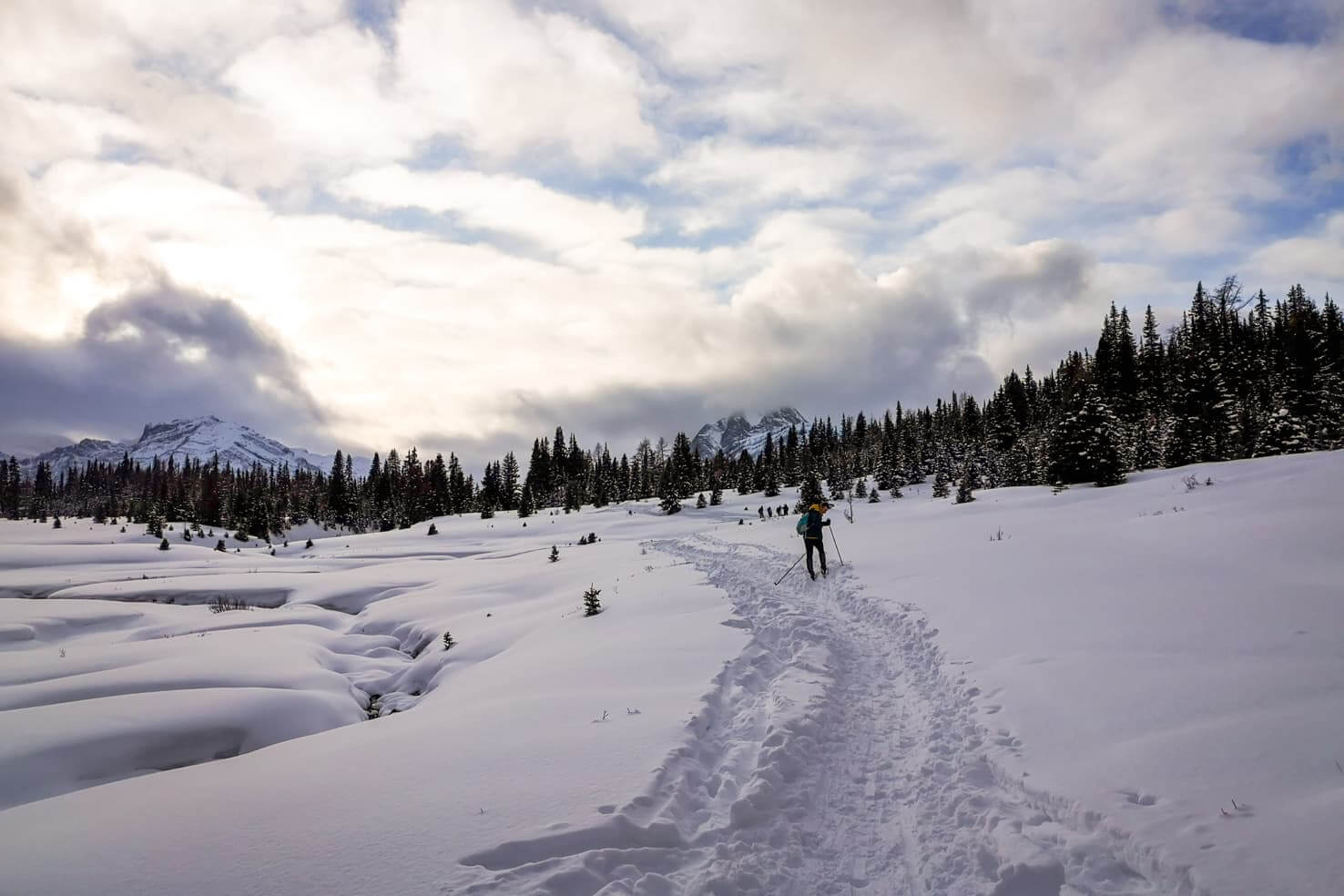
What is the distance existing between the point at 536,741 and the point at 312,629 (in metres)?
11.4

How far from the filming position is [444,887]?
3664 mm

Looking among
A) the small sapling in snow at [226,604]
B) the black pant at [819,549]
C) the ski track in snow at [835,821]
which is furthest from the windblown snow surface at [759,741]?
the small sapling in snow at [226,604]

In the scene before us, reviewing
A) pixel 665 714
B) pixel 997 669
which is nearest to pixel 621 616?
pixel 665 714

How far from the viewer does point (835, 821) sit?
16.3 feet

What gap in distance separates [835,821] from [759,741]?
1318mm

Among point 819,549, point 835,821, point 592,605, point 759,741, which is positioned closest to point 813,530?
point 819,549

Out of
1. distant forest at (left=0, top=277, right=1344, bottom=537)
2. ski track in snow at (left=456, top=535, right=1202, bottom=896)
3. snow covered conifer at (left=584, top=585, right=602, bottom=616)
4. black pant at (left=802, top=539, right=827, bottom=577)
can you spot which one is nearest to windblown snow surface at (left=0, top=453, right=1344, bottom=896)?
ski track in snow at (left=456, top=535, right=1202, bottom=896)

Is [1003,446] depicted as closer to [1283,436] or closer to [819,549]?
[1283,436]

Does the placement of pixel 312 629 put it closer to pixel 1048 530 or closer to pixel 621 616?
pixel 621 616

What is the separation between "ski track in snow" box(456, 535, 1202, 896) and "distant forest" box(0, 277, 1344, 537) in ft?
90.7

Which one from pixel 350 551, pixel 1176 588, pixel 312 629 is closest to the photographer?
pixel 1176 588

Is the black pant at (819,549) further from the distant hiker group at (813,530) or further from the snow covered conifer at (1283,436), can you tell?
the snow covered conifer at (1283,436)

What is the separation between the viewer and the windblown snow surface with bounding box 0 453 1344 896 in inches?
155

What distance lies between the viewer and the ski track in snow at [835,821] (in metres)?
3.97
